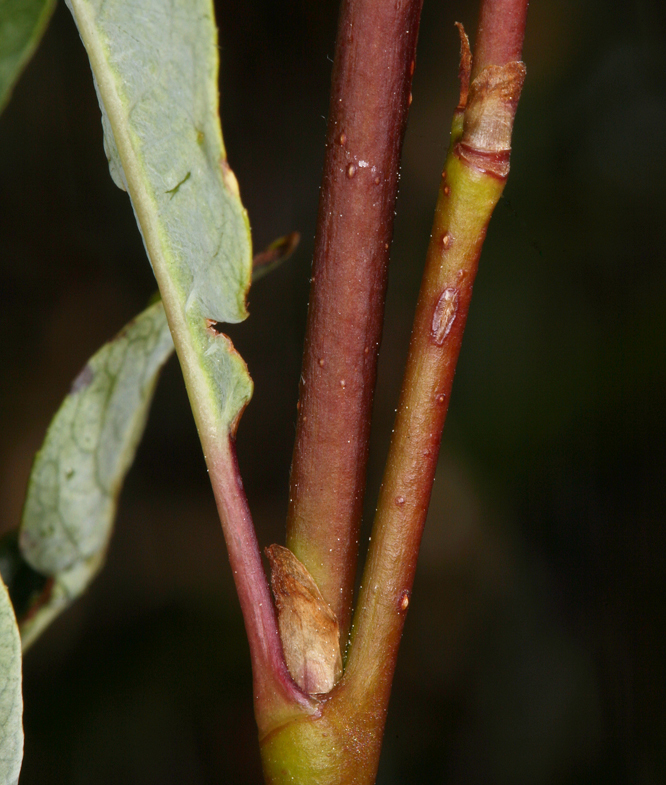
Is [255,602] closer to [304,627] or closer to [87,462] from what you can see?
[304,627]

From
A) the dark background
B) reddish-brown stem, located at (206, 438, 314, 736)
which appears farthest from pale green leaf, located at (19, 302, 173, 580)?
the dark background

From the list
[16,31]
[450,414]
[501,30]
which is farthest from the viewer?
[450,414]

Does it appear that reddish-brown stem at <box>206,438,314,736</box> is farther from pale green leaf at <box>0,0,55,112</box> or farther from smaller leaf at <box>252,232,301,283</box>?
pale green leaf at <box>0,0,55,112</box>

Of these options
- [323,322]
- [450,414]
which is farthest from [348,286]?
[450,414]

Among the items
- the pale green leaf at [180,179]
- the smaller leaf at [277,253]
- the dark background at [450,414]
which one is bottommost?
the dark background at [450,414]

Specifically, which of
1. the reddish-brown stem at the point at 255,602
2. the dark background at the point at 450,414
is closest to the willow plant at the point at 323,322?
the reddish-brown stem at the point at 255,602

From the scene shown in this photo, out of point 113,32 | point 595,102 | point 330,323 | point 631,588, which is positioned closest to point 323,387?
point 330,323

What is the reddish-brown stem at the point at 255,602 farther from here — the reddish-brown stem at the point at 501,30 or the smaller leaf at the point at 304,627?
the reddish-brown stem at the point at 501,30
